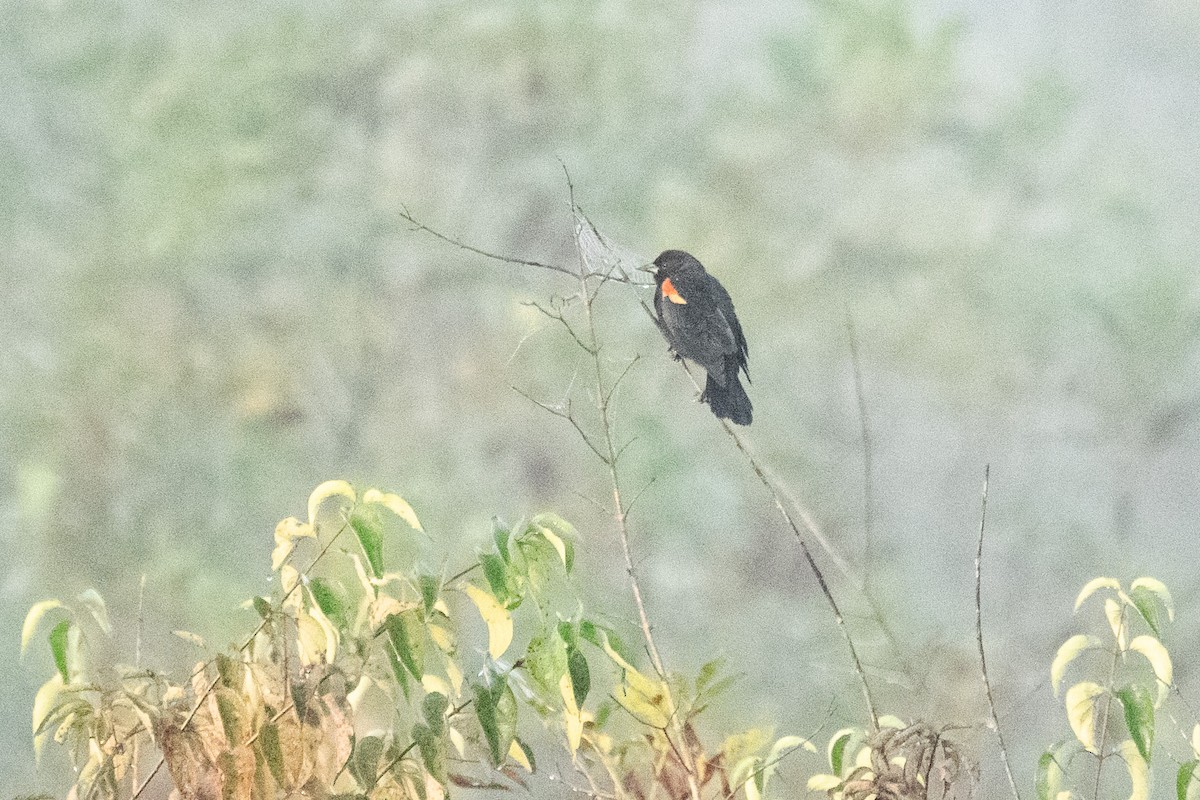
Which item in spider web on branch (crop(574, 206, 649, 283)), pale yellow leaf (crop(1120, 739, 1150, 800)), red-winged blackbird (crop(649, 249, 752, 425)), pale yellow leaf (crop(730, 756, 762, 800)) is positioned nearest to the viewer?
pale yellow leaf (crop(1120, 739, 1150, 800))

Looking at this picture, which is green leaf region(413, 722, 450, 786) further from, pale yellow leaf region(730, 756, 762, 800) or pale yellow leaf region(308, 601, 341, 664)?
pale yellow leaf region(730, 756, 762, 800)

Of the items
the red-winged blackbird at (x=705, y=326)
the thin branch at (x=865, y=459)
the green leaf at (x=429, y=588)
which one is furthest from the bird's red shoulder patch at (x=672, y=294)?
the green leaf at (x=429, y=588)

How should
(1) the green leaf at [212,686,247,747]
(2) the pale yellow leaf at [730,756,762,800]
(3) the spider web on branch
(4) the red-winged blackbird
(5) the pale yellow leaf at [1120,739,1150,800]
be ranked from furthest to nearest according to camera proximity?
(3) the spider web on branch
(4) the red-winged blackbird
(2) the pale yellow leaf at [730,756,762,800]
(5) the pale yellow leaf at [1120,739,1150,800]
(1) the green leaf at [212,686,247,747]

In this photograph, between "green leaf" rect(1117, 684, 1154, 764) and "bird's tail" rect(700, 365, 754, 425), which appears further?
"bird's tail" rect(700, 365, 754, 425)

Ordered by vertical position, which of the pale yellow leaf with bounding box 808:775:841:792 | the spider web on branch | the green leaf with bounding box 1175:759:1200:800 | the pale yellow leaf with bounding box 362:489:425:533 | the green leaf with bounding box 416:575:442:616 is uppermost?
the spider web on branch

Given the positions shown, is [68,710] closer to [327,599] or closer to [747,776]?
[327,599]

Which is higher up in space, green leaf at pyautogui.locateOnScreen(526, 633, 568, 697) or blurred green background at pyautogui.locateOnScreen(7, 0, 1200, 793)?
blurred green background at pyautogui.locateOnScreen(7, 0, 1200, 793)

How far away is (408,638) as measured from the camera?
92cm

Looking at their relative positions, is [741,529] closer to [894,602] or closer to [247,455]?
[894,602]

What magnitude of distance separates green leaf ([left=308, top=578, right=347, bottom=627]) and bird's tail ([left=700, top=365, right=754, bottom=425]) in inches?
26.9

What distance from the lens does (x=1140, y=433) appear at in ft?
5.14

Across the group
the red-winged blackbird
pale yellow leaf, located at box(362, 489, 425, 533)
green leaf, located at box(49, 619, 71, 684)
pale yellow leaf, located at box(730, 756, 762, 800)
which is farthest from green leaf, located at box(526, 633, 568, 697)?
the red-winged blackbird

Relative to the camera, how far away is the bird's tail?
60.6 inches

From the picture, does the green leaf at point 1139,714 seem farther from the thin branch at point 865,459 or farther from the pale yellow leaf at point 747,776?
the thin branch at point 865,459
